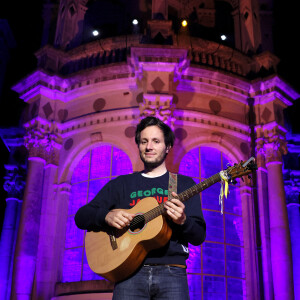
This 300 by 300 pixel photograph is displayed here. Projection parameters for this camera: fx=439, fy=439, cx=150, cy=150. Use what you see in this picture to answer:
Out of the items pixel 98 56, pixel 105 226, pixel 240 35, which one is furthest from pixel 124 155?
pixel 105 226

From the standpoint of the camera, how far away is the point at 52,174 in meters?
12.7

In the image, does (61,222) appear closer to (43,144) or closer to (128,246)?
(43,144)

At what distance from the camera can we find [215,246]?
462 inches

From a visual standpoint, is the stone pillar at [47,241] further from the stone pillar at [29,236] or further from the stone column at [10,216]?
the stone column at [10,216]

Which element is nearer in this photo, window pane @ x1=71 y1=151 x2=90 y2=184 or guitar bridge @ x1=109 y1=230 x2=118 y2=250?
guitar bridge @ x1=109 y1=230 x2=118 y2=250

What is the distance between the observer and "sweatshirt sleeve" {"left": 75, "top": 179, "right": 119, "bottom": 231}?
3352mm

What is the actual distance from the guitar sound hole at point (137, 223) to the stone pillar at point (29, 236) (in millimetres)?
8768

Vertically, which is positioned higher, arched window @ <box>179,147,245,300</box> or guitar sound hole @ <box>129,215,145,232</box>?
arched window @ <box>179,147,245,300</box>

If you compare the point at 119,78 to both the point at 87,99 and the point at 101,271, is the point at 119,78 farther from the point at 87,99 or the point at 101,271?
the point at 101,271

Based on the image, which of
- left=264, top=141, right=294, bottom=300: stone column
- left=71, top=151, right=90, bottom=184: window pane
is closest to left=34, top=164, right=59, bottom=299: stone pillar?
left=71, top=151, right=90, bottom=184: window pane

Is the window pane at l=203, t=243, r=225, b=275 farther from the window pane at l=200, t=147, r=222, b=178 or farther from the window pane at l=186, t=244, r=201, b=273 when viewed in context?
the window pane at l=200, t=147, r=222, b=178

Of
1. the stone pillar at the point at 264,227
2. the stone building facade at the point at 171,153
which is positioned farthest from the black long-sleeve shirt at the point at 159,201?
the stone pillar at the point at 264,227

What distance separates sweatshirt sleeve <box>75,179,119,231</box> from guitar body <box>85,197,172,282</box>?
13cm

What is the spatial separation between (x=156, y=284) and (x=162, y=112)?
873cm
